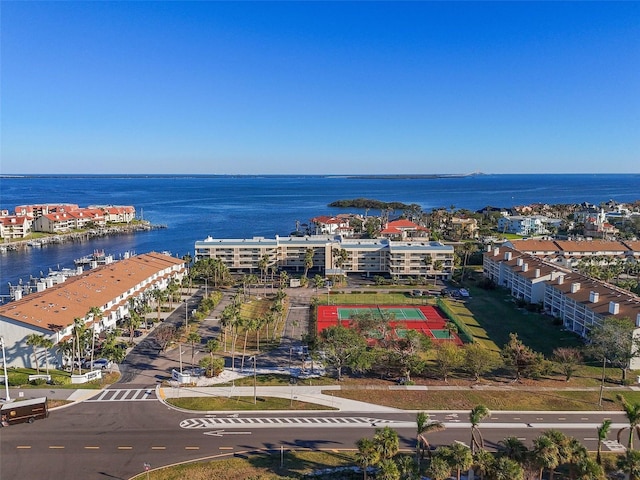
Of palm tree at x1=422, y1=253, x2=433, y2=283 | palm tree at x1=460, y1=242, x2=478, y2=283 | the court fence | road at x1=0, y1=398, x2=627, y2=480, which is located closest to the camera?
road at x1=0, y1=398, x2=627, y2=480

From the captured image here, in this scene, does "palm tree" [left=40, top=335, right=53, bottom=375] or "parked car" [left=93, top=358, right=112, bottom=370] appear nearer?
"palm tree" [left=40, top=335, right=53, bottom=375]

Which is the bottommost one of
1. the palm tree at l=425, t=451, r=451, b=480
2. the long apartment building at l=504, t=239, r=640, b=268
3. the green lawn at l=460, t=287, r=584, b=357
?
the green lawn at l=460, t=287, r=584, b=357

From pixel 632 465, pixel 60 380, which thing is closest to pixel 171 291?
pixel 60 380

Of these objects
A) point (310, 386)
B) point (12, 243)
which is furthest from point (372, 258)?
point (12, 243)

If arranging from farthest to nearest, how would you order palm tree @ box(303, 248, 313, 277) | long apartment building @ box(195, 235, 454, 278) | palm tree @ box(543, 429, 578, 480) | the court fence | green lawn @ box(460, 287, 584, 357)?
long apartment building @ box(195, 235, 454, 278), palm tree @ box(303, 248, 313, 277), the court fence, green lawn @ box(460, 287, 584, 357), palm tree @ box(543, 429, 578, 480)

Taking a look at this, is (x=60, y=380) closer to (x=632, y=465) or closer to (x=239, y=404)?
(x=239, y=404)

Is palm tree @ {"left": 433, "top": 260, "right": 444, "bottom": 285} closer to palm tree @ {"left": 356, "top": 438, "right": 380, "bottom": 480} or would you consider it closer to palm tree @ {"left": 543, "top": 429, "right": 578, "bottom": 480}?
palm tree @ {"left": 543, "top": 429, "right": 578, "bottom": 480}

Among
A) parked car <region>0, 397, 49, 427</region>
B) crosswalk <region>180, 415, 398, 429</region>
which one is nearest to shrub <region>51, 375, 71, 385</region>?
parked car <region>0, 397, 49, 427</region>
